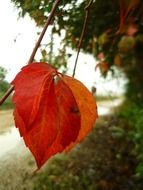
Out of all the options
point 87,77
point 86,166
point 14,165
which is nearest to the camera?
point 14,165

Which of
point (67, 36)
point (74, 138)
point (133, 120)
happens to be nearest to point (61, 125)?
point (74, 138)

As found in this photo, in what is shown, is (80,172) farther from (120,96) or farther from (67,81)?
(120,96)

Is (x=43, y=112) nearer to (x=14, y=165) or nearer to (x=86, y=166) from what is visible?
(x=14, y=165)

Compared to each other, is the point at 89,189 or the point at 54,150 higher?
the point at 54,150

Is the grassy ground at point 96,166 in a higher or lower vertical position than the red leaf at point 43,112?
lower

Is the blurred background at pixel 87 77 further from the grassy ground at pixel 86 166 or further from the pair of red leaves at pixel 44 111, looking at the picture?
the pair of red leaves at pixel 44 111

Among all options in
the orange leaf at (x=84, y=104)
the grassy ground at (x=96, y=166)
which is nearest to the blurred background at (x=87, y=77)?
the grassy ground at (x=96, y=166)

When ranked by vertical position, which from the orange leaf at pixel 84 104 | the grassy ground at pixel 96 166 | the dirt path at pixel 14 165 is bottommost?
the grassy ground at pixel 96 166

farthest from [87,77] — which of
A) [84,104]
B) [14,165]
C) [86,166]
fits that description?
[86,166]

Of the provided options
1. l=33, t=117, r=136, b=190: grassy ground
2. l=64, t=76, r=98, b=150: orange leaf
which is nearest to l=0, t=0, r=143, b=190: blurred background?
l=33, t=117, r=136, b=190: grassy ground
